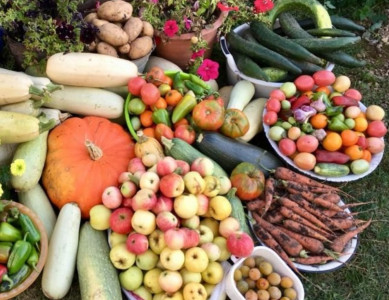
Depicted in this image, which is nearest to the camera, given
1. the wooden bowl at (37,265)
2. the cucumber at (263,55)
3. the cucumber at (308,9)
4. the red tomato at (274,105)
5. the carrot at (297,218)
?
the wooden bowl at (37,265)

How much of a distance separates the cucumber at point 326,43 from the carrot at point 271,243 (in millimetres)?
1377

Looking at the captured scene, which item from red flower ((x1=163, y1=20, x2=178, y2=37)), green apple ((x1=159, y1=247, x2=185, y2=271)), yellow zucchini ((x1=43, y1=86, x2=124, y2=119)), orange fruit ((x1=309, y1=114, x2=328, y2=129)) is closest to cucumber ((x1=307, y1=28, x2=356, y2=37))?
orange fruit ((x1=309, y1=114, x2=328, y2=129))

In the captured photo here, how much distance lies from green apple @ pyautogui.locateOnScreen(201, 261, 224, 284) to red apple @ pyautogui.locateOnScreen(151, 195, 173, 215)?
1.14 ft

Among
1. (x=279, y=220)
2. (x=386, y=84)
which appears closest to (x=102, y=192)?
(x=279, y=220)

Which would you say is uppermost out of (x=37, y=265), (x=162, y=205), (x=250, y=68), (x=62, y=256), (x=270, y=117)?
(x=250, y=68)

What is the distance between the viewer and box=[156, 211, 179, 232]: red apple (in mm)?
2182

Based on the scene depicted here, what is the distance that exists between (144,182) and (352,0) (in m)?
2.86

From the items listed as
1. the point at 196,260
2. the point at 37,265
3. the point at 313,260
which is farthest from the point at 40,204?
the point at 313,260

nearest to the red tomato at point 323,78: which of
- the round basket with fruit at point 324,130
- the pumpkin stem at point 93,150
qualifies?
the round basket with fruit at point 324,130

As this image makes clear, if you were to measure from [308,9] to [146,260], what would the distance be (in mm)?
2237

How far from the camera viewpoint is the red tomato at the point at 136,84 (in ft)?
8.89

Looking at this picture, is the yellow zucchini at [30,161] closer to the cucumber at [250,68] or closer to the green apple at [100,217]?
the green apple at [100,217]

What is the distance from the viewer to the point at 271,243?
242 centimetres

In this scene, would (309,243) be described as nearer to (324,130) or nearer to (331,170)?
(331,170)
